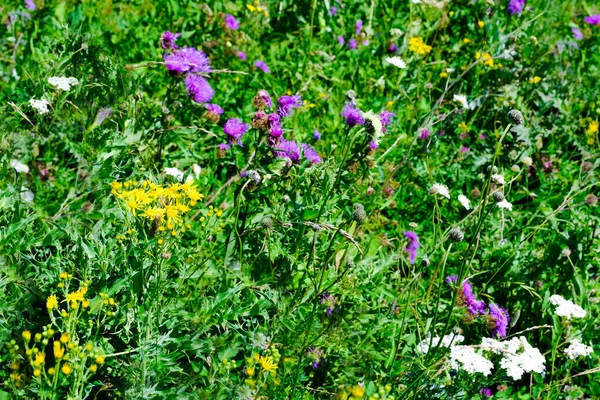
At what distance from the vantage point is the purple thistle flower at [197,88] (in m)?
2.74

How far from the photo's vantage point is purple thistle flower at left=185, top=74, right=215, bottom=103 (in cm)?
274

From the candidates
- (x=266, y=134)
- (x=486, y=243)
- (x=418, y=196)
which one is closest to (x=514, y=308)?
(x=486, y=243)

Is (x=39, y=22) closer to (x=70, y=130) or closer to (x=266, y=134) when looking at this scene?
(x=70, y=130)

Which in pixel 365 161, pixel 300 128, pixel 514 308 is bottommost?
pixel 514 308

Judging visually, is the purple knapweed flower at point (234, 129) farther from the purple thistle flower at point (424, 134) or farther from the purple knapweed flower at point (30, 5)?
the purple knapweed flower at point (30, 5)

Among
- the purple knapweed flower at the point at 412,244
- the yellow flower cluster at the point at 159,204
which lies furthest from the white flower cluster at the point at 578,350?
the yellow flower cluster at the point at 159,204

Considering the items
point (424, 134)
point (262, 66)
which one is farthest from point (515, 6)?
point (262, 66)

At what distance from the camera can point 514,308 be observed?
2875 mm

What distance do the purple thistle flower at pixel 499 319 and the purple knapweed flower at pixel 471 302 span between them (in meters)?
0.04

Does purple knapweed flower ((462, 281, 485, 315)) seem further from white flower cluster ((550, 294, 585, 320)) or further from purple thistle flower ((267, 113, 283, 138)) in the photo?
purple thistle flower ((267, 113, 283, 138))

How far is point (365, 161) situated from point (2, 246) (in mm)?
1141

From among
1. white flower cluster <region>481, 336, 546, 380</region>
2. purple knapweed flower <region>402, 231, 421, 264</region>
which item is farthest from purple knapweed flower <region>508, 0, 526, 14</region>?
white flower cluster <region>481, 336, 546, 380</region>

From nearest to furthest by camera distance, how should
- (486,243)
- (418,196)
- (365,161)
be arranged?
(365,161), (486,243), (418,196)

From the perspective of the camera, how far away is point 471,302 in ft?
8.63
